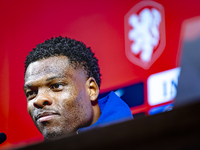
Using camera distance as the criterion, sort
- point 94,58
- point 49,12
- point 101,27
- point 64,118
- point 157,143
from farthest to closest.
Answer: point 49,12
point 101,27
point 94,58
point 64,118
point 157,143

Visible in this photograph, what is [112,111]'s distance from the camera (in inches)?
54.3

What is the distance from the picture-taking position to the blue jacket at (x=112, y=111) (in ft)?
4.42

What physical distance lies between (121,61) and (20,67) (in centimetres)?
62

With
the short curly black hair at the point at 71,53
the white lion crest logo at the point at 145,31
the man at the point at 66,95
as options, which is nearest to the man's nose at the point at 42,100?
the man at the point at 66,95

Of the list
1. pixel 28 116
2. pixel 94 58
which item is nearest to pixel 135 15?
pixel 94 58

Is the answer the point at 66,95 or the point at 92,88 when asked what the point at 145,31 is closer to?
the point at 92,88

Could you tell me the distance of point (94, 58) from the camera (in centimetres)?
156

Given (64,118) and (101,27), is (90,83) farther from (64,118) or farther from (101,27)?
(101,27)

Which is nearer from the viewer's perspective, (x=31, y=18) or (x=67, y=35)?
(x=67, y=35)

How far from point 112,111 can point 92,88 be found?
182mm

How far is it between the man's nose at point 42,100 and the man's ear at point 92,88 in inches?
8.3

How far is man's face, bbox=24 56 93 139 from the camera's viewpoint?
1388 millimetres

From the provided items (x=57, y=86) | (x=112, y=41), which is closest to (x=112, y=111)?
(x=57, y=86)

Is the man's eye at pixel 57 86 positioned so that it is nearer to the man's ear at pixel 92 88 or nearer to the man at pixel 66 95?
the man at pixel 66 95
